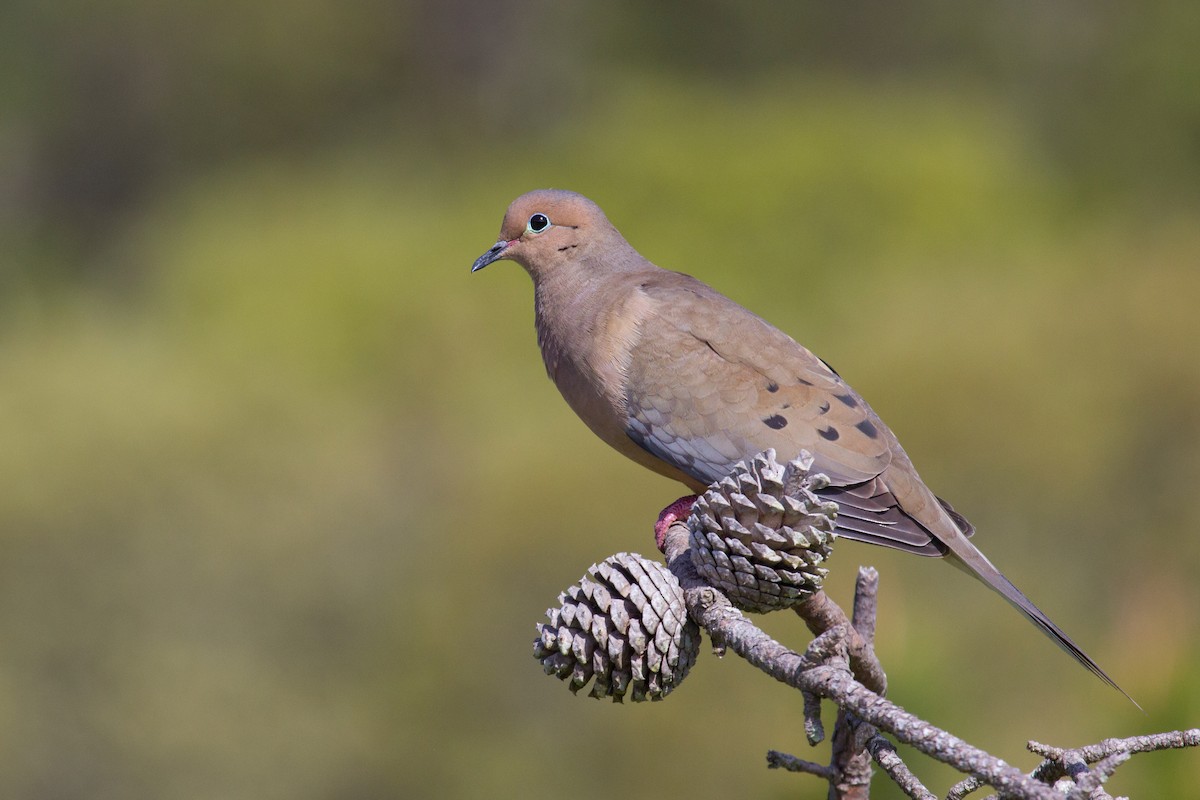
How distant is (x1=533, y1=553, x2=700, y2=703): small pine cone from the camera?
1699 mm

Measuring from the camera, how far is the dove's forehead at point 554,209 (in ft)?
10.1

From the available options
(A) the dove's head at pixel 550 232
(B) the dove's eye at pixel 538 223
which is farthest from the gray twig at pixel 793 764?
(B) the dove's eye at pixel 538 223

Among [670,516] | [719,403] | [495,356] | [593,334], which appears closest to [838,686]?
[670,516]

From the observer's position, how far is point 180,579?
6578mm

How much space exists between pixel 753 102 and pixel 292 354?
4726mm

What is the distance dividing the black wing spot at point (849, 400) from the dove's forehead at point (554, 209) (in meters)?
0.74

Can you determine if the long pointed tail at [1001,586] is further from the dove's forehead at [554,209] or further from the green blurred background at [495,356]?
the dove's forehead at [554,209]

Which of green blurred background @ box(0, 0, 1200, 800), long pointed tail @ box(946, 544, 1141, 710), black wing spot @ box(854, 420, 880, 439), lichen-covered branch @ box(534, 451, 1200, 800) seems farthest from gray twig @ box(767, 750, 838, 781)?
black wing spot @ box(854, 420, 880, 439)

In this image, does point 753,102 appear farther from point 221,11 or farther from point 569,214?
point 569,214

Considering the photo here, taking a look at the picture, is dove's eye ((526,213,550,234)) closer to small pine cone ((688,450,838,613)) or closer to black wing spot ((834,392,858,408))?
black wing spot ((834,392,858,408))

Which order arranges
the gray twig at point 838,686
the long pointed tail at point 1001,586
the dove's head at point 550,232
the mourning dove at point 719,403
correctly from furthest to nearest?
1. the dove's head at point 550,232
2. the mourning dove at point 719,403
3. the long pointed tail at point 1001,586
4. the gray twig at point 838,686

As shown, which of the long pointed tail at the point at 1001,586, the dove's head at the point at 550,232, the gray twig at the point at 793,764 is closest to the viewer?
the gray twig at the point at 793,764

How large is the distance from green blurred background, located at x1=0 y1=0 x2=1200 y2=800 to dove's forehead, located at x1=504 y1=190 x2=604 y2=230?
1208mm

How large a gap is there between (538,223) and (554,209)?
48mm
